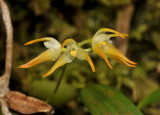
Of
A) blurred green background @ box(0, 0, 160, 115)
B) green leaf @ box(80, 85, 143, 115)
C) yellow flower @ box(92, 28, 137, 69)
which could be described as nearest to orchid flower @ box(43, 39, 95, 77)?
yellow flower @ box(92, 28, 137, 69)

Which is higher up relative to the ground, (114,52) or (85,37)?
(114,52)

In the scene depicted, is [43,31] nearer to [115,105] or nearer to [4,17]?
[4,17]

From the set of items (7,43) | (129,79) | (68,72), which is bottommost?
(129,79)

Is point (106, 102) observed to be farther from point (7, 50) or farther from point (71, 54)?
point (7, 50)

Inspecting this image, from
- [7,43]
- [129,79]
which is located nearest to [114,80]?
[129,79]

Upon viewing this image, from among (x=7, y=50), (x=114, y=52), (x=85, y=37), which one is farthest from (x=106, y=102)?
(x=85, y=37)

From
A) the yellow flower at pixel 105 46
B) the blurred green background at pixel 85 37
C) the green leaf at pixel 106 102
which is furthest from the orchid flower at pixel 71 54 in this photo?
the blurred green background at pixel 85 37

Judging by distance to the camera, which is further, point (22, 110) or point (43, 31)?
point (43, 31)
